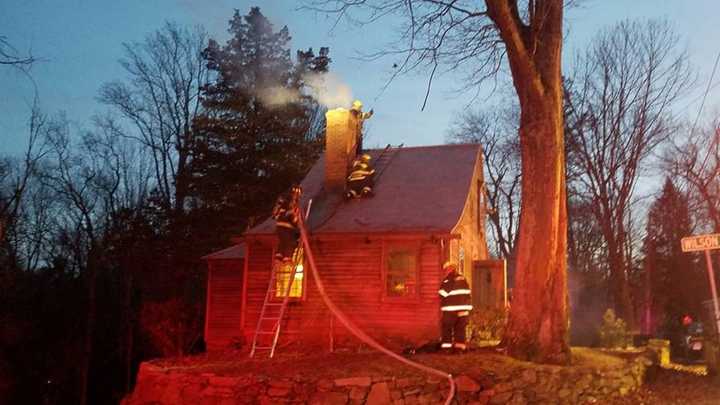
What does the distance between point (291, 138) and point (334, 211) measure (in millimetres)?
14743

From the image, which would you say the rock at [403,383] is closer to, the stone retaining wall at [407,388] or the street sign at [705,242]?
the stone retaining wall at [407,388]

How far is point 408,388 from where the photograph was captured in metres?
10.1

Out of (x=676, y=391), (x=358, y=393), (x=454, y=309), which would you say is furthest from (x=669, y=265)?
(x=358, y=393)

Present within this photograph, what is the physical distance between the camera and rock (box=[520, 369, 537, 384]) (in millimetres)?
10492

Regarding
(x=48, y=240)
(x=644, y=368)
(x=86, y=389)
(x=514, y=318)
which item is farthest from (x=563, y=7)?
(x=48, y=240)

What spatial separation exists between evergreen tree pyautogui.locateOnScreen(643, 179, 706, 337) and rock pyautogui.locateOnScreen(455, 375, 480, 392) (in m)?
26.0

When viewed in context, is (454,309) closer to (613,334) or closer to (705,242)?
(705,242)

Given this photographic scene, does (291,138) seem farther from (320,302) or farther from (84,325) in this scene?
(320,302)

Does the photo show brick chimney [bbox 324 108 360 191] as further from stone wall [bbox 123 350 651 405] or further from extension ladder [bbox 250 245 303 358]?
stone wall [bbox 123 350 651 405]

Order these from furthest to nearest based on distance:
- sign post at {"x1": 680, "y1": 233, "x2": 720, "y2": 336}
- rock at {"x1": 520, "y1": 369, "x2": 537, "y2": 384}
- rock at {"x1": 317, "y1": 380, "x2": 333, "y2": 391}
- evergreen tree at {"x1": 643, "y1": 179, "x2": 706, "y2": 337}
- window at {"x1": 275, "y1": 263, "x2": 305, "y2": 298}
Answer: evergreen tree at {"x1": 643, "y1": 179, "x2": 706, "y2": 337}
window at {"x1": 275, "y1": 263, "x2": 305, "y2": 298}
sign post at {"x1": 680, "y1": 233, "x2": 720, "y2": 336}
rock at {"x1": 520, "y1": 369, "x2": 537, "y2": 384}
rock at {"x1": 317, "y1": 380, "x2": 333, "y2": 391}

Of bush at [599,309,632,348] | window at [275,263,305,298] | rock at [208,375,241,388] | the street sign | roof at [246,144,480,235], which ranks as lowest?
rock at [208,375,241,388]

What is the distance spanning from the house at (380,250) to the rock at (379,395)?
5.72 metres

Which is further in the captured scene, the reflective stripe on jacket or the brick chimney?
the brick chimney

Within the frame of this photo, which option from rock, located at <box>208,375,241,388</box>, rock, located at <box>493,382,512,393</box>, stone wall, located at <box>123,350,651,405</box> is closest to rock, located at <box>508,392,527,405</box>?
stone wall, located at <box>123,350,651,405</box>
